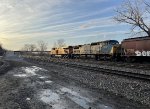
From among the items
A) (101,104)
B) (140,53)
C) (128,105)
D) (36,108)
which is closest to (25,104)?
(36,108)

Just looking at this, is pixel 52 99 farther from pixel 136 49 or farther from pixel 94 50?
pixel 94 50

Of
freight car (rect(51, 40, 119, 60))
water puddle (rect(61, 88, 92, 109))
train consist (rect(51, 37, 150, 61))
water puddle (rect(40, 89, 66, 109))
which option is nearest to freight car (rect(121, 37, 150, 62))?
train consist (rect(51, 37, 150, 61))

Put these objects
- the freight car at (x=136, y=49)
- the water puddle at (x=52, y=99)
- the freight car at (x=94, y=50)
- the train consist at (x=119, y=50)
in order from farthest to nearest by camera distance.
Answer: the freight car at (x=94, y=50)
the train consist at (x=119, y=50)
the freight car at (x=136, y=49)
the water puddle at (x=52, y=99)

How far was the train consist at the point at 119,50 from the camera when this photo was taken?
34562mm

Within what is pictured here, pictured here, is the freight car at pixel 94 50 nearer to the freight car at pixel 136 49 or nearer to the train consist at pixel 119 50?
the train consist at pixel 119 50

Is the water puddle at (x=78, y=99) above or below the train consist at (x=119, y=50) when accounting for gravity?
below

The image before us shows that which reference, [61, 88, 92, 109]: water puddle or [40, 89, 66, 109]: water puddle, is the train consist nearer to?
[61, 88, 92, 109]: water puddle

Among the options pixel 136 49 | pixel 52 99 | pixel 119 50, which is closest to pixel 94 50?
pixel 119 50

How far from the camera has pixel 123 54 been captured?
39.2m

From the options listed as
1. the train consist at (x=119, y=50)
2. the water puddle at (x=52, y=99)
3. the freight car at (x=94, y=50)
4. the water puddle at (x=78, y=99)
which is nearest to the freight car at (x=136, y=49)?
the train consist at (x=119, y=50)

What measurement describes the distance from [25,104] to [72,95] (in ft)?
8.79

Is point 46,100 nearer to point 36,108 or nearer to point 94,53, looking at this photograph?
point 36,108

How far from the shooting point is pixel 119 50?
41.5 metres

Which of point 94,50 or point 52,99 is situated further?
point 94,50
